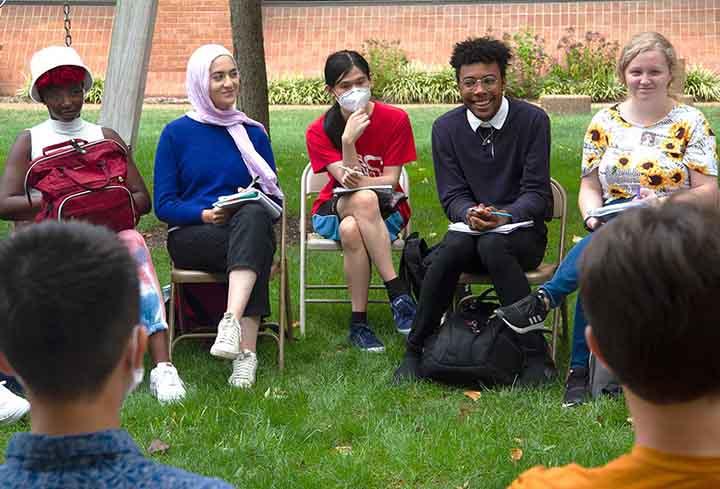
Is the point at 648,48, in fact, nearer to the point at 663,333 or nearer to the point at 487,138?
the point at 487,138

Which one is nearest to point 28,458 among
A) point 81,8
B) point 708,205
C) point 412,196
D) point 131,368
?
point 131,368

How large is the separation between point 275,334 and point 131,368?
408 cm

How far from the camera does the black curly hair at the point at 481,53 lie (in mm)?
5758

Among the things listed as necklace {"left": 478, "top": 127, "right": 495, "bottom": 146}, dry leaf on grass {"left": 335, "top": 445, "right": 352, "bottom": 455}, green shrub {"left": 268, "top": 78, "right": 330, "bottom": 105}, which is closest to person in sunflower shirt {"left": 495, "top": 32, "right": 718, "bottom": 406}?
necklace {"left": 478, "top": 127, "right": 495, "bottom": 146}

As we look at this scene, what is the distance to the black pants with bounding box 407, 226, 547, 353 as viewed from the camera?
212 inches

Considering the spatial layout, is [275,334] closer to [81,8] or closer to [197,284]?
[197,284]

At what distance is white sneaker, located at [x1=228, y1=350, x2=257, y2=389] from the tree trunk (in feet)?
11.0

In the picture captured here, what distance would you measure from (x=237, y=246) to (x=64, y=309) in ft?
12.5

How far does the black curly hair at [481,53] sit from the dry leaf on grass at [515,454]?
2.12m

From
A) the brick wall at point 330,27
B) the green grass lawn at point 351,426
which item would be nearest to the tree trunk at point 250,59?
the green grass lawn at point 351,426

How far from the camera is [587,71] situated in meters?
18.8

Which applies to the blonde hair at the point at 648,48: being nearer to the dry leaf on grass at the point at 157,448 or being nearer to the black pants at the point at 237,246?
the black pants at the point at 237,246

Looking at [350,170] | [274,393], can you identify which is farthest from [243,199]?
[274,393]

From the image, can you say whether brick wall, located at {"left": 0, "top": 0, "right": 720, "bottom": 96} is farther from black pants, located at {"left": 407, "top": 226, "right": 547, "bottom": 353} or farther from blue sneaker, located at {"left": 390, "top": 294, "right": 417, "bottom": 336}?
black pants, located at {"left": 407, "top": 226, "right": 547, "bottom": 353}
